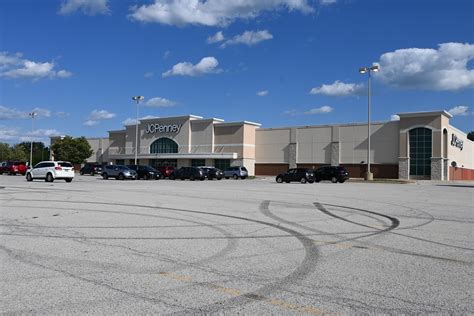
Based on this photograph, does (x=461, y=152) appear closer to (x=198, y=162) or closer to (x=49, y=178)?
(x=198, y=162)

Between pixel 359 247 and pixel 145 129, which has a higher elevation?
pixel 145 129

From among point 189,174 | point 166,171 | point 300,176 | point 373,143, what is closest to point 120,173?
point 189,174

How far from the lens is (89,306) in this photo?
16.6 ft

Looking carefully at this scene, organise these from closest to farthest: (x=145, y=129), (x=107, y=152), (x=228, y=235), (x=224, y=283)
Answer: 1. (x=224, y=283)
2. (x=228, y=235)
3. (x=145, y=129)
4. (x=107, y=152)

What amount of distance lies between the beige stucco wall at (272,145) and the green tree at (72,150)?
113 feet

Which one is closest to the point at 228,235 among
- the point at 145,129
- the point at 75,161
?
the point at 145,129

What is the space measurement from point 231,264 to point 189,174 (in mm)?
43790

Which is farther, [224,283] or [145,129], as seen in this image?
[145,129]

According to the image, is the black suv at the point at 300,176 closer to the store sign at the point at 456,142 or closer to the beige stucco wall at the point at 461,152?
the beige stucco wall at the point at 461,152

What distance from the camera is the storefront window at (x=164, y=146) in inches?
Answer: 3080

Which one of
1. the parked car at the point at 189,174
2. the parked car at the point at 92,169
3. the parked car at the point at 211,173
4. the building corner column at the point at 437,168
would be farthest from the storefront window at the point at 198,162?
the building corner column at the point at 437,168

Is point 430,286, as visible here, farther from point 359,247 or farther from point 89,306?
point 89,306

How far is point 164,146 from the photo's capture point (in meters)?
79.8

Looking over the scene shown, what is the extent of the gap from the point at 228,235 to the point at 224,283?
146 inches
